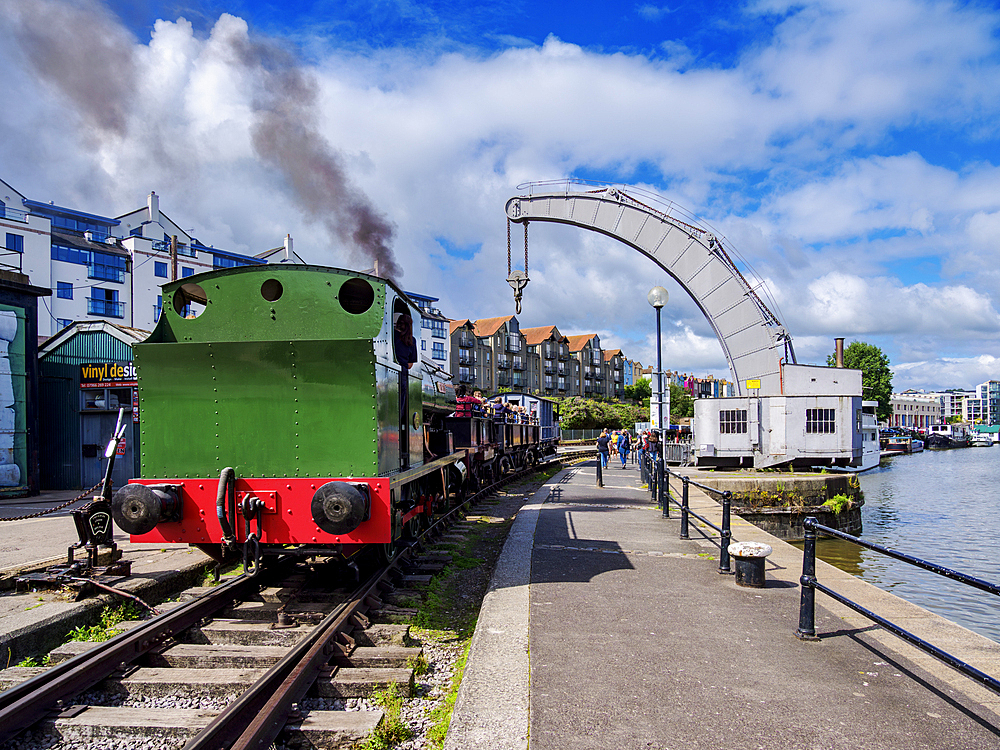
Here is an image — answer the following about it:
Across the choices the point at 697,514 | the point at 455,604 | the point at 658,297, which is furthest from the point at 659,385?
the point at 455,604

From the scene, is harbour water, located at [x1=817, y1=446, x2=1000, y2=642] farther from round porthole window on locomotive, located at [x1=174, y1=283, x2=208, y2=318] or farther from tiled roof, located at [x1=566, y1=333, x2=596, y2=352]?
tiled roof, located at [x1=566, y1=333, x2=596, y2=352]

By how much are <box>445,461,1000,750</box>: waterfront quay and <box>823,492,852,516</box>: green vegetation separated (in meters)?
10.5

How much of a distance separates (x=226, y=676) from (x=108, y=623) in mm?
2232

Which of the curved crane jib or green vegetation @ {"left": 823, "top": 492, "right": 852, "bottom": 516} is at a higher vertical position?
the curved crane jib

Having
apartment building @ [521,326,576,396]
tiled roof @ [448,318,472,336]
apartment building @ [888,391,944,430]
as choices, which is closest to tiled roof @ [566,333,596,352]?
apartment building @ [521,326,576,396]

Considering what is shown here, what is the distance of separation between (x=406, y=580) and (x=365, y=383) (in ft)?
8.01

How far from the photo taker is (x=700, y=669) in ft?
13.9

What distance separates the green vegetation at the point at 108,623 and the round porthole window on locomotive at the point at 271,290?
9.84 feet

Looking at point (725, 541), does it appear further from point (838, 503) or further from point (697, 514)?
point (838, 503)

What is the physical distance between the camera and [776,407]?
1945cm

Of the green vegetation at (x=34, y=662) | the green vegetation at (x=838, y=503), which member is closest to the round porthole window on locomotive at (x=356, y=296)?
the green vegetation at (x=34, y=662)

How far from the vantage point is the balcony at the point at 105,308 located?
39781mm

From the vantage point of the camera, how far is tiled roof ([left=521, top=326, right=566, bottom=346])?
77312 millimetres

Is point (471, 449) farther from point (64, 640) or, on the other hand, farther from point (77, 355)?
point (77, 355)
